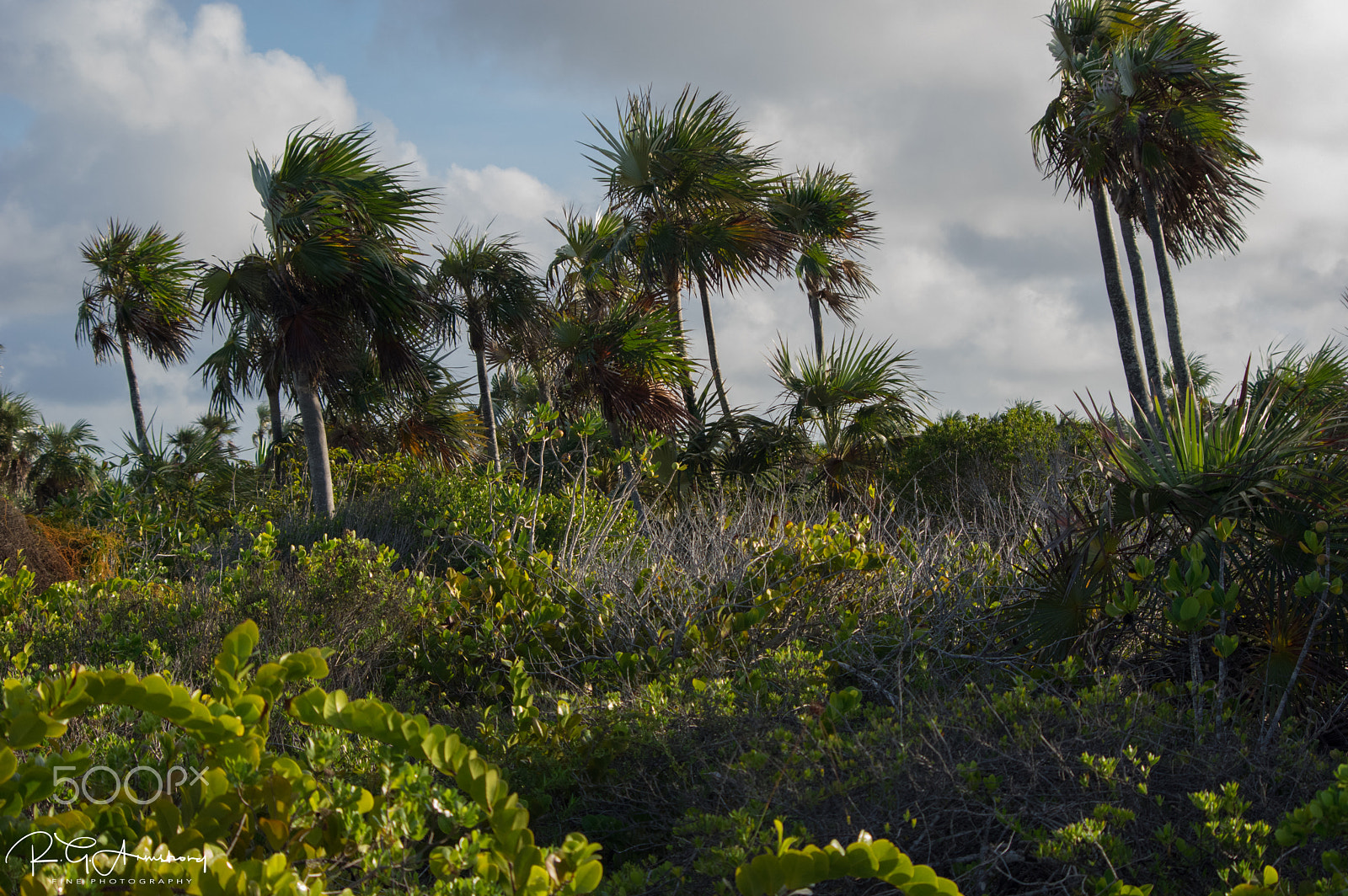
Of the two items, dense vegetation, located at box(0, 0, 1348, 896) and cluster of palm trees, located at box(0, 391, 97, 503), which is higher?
cluster of palm trees, located at box(0, 391, 97, 503)

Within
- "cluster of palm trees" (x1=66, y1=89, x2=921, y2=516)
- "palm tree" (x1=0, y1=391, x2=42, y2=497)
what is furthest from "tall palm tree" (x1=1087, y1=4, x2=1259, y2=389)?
"palm tree" (x1=0, y1=391, x2=42, y2=497)

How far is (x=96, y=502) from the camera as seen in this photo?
31.8 feet

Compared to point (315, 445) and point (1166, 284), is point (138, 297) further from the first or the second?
point (1166, 284)

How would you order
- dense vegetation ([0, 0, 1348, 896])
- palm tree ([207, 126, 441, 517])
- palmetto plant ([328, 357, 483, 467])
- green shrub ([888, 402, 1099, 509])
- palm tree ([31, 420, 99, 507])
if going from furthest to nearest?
palm tree ([31, 420, 99, 507]) → palmetto plant ([328, 357, 483, 467]) → green shrub ([888, 402, 1099, 509]) → palm tree ([207, 126, 441, 517]) → dense vegetation ([0, 0, 1348, 896])

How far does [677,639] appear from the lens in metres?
4.41

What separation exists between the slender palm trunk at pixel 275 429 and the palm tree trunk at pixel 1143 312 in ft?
36.9

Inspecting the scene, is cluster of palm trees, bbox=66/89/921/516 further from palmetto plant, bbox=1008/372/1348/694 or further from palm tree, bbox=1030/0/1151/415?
palmetto plant, bbox=1008/372/1348/694

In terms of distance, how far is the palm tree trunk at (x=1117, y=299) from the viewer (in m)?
12.2

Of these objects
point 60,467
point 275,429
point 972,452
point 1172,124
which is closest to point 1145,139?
point 1172,124

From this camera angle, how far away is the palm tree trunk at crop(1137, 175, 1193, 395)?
466 inches

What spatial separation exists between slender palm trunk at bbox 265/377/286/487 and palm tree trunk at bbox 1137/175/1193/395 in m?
11.5

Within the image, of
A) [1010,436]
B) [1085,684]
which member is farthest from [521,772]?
[1010,436]

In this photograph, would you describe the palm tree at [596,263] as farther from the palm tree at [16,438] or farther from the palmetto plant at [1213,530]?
the palm tree at [16,438]

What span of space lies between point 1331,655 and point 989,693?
1.37 m
